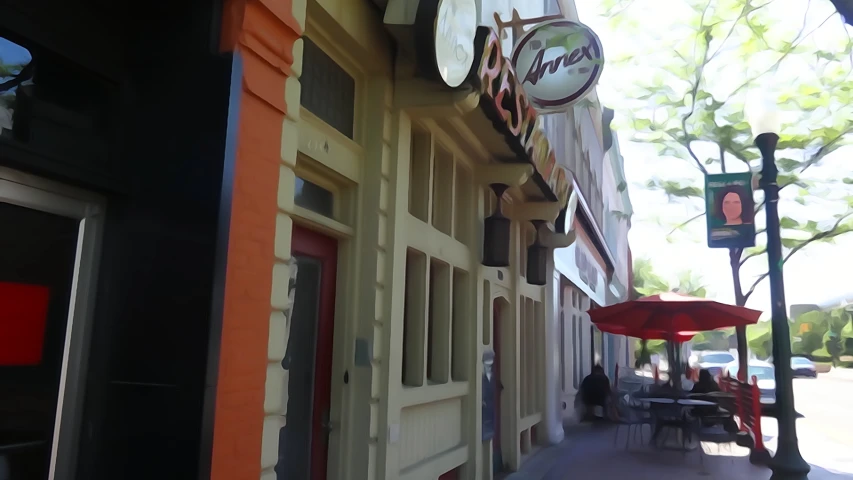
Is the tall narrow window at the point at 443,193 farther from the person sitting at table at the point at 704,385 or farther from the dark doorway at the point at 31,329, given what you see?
the person sitting at table at the point at 704,385

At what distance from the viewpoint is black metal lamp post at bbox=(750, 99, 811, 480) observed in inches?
306

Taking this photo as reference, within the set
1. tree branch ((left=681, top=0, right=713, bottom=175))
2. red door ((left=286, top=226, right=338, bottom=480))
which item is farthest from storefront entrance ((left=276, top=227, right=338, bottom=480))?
tree branch ((left=681, top=0, right=713, bottom=175))

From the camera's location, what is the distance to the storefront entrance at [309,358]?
439 cm

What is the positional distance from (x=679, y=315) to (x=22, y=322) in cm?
974

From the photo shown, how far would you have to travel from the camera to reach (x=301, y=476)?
4.46m

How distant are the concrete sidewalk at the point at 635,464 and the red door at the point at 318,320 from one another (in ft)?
14.3

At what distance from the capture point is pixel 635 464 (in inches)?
377

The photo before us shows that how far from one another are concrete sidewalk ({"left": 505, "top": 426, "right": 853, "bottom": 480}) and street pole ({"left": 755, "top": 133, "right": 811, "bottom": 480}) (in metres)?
1.09

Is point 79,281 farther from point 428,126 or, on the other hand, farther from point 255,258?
point 428,126

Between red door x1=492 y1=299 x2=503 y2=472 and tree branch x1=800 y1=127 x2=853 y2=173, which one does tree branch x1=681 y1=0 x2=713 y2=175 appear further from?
red door x1=492 y1=299 x2=503 y2=472

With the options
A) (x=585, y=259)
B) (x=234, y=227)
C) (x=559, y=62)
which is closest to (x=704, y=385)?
(x=585, y=259)

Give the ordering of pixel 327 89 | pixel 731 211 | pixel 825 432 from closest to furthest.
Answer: pixel 327 89 → pixel 731 211 → pixel 825 432

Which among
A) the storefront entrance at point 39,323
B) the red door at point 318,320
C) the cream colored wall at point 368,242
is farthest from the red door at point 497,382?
the storefront entrance at point 39,323

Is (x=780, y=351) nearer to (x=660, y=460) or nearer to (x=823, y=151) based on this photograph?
(x=660, y=460)
